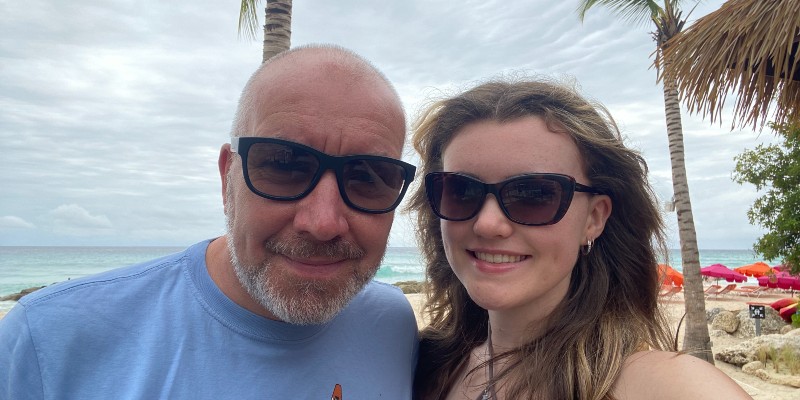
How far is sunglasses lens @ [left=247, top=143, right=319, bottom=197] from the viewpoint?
165cm

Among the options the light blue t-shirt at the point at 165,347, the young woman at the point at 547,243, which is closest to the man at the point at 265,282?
the light blue t-shirt at the point at 165,347

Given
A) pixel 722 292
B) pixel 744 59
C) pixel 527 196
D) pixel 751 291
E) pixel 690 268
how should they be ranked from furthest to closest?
pixel 751 291, pixel 722 292, pixel 690 268, pixel 744 59, pixel 527 196

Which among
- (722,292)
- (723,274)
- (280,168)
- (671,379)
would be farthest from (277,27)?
(722,292)

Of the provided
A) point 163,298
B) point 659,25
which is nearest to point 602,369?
point 163,298

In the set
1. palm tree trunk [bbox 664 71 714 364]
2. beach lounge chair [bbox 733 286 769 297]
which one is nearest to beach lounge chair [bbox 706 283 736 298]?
beach lounge chair [bbox 733 286 769 297]

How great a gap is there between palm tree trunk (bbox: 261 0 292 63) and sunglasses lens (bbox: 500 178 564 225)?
357cm

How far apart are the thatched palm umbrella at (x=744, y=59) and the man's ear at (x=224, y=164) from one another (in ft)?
14.4

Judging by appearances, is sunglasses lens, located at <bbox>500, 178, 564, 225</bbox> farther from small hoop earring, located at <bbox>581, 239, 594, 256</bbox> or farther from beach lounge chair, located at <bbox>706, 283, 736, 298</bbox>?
beach lounge chair, located at <bbox>706, 283, 736, 298</bbox>

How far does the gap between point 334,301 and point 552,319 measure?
920 mm

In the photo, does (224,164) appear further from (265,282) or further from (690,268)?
(690,268)

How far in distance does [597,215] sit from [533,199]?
41cm

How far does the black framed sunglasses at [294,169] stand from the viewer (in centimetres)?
165

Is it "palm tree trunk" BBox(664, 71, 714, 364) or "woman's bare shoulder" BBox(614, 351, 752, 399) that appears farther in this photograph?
"palm tree trunk" BBox(664, 71, 714, 364)

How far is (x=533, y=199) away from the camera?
1883 mm
